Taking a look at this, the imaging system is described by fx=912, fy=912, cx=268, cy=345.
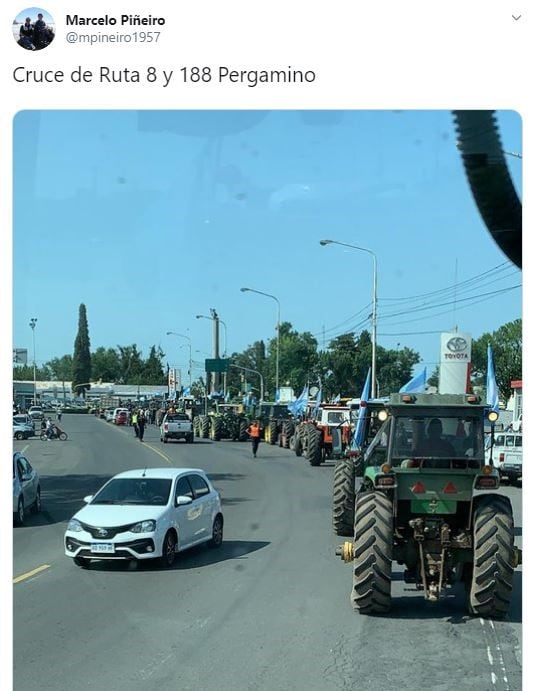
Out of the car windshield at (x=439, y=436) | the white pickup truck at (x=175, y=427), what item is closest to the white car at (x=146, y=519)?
the car windshield at (x=439, y=436)

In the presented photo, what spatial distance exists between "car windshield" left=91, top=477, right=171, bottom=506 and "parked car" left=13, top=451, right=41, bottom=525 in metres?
3.17

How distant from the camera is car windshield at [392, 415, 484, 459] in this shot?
29.2ft

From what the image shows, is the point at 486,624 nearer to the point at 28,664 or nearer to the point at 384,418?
the point at 384,418

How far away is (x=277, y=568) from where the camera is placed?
11.7 m

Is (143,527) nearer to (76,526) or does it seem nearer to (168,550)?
(168,550)

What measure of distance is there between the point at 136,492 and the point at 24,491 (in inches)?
182

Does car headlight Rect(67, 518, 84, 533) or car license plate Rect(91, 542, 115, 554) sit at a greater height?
car headlight Rect(67, 518, 84, 533)

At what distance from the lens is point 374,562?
343 inches

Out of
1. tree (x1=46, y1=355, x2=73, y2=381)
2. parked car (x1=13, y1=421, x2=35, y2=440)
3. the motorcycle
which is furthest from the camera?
the motorcycle

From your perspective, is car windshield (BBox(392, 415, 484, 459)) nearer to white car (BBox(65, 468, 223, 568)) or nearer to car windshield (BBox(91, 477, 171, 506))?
white car (BBox(65, 468, 223, 568))
